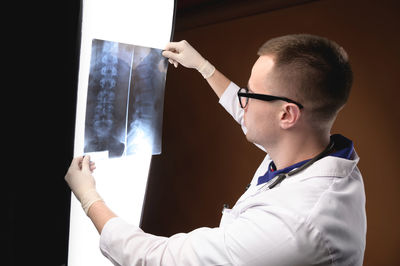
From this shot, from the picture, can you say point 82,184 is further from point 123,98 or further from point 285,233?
point 285,233

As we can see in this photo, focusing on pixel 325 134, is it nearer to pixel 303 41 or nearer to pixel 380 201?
pixel 303 41

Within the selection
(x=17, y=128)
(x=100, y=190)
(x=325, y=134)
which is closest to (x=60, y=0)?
(x=17, y=128)

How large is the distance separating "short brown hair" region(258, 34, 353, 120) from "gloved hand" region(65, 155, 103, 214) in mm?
542

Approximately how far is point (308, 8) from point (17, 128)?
1.26 meters

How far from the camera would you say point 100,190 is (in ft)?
3.70

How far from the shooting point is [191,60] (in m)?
1.23

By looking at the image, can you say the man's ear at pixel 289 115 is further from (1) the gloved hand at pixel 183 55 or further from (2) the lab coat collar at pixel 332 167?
(1) the gloved hand at pixel 183 55

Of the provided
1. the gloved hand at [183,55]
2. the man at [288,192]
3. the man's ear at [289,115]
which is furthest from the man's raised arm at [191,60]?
the man's ear at [289,115]

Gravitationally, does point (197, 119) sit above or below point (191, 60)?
below

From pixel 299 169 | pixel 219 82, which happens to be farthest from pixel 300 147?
pixel 219 82

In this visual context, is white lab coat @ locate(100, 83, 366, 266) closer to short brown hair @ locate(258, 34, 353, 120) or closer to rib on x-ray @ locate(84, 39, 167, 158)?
short brown hair @ locate(258, 34, 353, 120)

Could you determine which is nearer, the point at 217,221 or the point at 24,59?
the point at 24,59

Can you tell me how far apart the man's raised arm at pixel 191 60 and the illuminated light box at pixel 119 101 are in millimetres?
31

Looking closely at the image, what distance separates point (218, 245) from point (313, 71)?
17.5 inches
